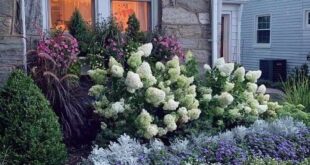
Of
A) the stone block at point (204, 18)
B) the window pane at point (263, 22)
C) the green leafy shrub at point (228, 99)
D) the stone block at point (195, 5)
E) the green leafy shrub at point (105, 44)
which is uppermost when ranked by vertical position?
the window pane at point (263, 22)

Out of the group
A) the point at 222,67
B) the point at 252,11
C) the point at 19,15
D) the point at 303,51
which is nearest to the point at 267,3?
the point at 252,11

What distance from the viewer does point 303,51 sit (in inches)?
513

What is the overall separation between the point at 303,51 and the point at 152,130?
10555 mm

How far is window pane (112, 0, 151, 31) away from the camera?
17.4ft

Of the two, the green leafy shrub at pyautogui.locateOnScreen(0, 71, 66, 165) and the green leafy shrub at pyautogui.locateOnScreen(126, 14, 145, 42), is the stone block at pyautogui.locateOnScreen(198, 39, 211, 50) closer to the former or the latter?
the green leafy shrub at pyautogui.locateOnScreen(126, 14, 145, 42)

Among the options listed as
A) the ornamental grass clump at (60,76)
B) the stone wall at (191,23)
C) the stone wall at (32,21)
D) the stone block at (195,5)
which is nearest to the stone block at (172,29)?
the stone wall at (191,23)

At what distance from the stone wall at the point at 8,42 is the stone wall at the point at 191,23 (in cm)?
187

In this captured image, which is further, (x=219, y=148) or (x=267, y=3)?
(x=267, y=3)

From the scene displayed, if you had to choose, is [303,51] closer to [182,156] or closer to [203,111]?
[203,111]

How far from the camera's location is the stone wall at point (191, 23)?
5215 millimetres

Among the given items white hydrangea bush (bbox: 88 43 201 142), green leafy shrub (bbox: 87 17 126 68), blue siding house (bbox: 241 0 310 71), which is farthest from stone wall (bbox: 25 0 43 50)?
blue siding house (bbox: 241 0 310 71)

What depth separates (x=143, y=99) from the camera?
4.00 metres

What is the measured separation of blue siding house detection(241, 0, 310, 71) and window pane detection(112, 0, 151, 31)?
891 centimetres

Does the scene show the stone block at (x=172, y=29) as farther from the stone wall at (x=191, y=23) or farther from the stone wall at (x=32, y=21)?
the stone wall at (x=32, y=21)
